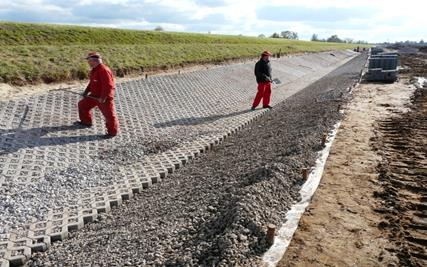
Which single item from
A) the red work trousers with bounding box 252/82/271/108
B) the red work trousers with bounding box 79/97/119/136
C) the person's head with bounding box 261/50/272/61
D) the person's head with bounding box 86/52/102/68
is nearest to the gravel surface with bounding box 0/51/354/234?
the red work trousers with bounding box 79/97/119/136

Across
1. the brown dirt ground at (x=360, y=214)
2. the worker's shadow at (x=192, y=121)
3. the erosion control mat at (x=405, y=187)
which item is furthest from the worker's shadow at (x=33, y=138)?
the erosion control mat at (x=405, y=187)

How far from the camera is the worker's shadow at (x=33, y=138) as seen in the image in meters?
7.91

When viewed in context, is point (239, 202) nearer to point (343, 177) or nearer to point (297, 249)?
point (297, 249)

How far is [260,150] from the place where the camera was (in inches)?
340

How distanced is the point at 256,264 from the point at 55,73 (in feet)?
33.6

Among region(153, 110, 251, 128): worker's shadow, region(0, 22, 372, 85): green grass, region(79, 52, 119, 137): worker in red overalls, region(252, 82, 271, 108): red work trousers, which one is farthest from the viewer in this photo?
region(252, 82, 271, 108): red work trousers

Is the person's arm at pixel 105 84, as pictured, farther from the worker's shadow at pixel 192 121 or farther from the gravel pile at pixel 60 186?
the worker's shadow at pixel 192 121

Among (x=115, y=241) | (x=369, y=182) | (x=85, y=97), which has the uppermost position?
(x=85, y=97)

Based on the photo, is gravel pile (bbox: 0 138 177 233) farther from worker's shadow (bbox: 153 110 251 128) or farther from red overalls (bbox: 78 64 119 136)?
worker's shadow (bbox: 153 110 251 128)

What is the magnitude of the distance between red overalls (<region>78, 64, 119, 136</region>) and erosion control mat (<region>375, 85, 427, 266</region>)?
605 centimetres

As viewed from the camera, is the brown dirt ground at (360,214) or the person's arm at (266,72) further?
the person's arm at (266,72)

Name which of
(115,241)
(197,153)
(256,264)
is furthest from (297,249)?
(197,153)

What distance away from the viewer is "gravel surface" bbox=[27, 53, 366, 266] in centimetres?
448

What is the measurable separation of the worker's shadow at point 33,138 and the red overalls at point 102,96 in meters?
0.36
